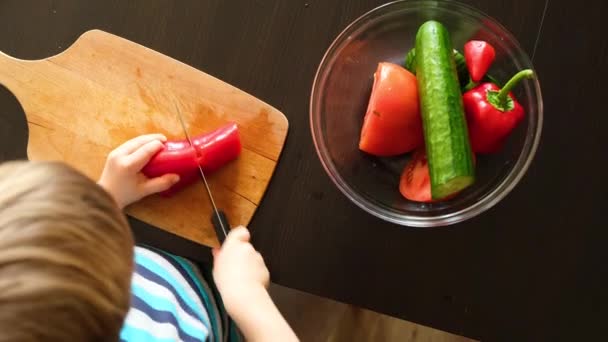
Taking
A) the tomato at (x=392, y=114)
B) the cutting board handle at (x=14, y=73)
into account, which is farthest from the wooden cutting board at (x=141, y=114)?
the tomato at (x=392, y=114)

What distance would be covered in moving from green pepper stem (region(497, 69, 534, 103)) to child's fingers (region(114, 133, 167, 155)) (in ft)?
1.68

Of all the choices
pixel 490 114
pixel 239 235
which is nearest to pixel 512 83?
pixel 490 114

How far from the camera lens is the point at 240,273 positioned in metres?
0.79

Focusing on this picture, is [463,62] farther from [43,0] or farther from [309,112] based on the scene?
[43,0]

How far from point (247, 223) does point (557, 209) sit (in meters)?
0.47

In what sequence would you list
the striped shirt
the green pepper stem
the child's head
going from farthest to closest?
the striped shirt, the green pepper stem, the child's head

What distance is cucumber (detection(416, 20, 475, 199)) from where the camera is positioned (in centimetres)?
71

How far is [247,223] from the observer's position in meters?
0.84

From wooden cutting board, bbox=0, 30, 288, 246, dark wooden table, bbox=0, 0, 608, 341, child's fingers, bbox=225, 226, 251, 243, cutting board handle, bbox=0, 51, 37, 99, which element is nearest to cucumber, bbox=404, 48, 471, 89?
dark wooden table, bbox=0, 0, 608, 341

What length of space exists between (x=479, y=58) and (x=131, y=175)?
0.54 meters

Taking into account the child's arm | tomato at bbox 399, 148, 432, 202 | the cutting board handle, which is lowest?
the child's arm

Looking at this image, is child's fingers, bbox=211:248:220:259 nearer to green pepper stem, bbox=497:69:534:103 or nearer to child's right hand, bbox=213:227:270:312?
child's right hand, bbox=213:227:270:312

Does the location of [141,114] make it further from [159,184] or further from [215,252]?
[215,252]

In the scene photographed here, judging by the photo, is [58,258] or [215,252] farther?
[215,252]
